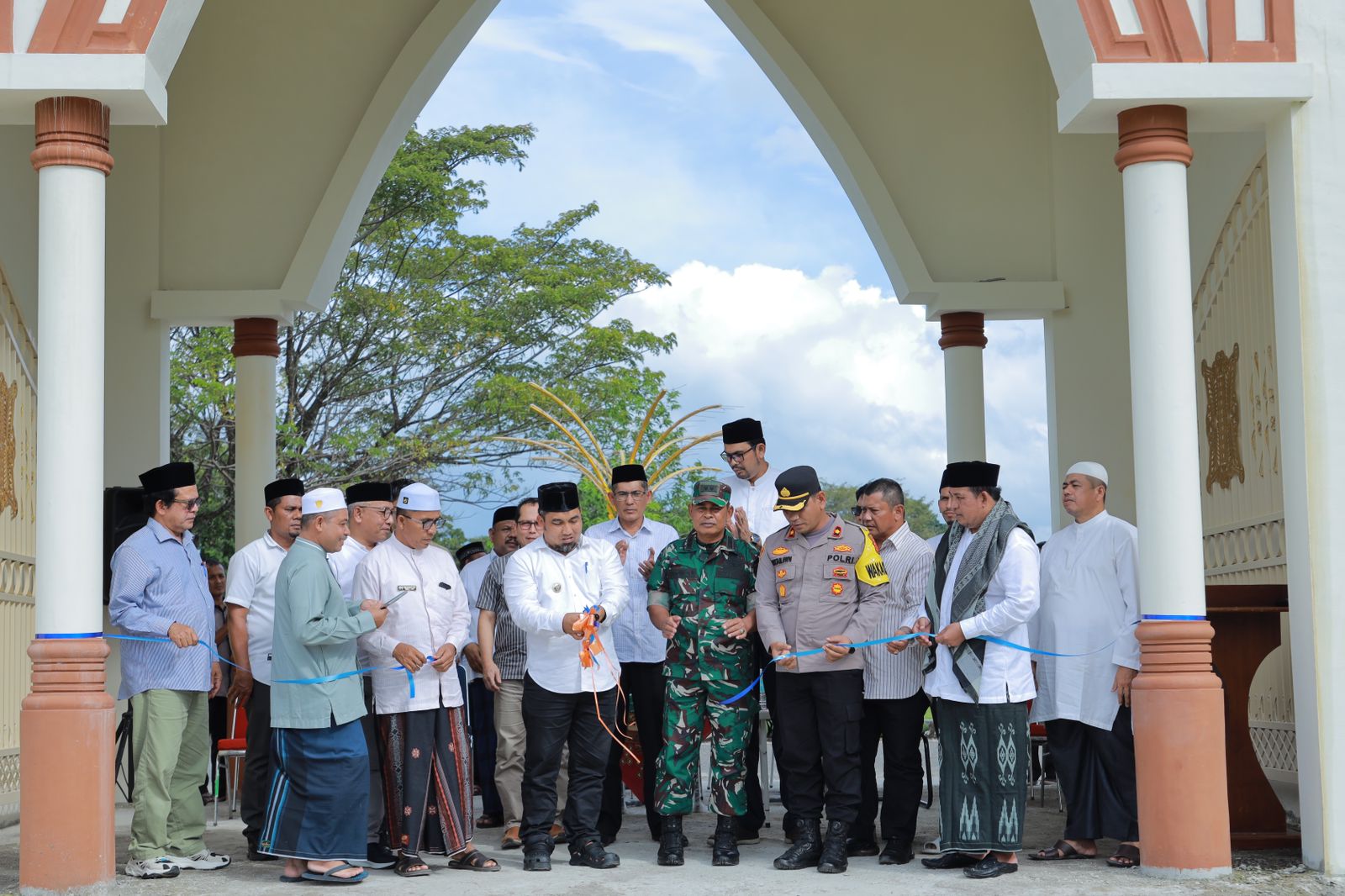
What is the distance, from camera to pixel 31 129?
9.73 m

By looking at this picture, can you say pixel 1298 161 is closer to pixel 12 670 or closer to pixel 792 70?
pixel 792 70

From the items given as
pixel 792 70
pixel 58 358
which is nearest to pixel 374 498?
pixel 58 358

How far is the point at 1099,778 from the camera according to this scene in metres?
6.71

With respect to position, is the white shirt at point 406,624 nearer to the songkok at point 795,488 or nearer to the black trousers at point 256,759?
the black trousers at point 256,759

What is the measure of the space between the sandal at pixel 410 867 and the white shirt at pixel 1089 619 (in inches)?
113

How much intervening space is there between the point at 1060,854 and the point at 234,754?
184 inches

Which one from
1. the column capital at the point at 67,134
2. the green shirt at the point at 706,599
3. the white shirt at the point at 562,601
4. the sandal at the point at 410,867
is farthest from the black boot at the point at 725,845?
the column capital at the point at 67,134

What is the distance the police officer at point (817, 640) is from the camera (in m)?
6.60

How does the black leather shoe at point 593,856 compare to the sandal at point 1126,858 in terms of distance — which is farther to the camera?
the black leather shoe at point 593,856

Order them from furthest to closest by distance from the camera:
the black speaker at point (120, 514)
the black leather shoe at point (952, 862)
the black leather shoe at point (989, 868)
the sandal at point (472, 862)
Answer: the black speaker at point (120, 514) < the sandal at point (472, 862) < the black leather shoe at point (952, 862) < the black leather shoe at point (989, 868)

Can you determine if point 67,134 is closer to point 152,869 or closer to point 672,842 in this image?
point 152,869

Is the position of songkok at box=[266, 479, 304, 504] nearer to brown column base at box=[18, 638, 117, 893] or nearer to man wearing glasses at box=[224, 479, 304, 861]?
man wearing glasses at box=[224, 479, 304, 861]

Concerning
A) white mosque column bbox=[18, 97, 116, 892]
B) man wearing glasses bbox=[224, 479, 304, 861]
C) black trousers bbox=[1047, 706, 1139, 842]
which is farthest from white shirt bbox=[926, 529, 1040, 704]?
white mosque column bbox=[18, 97, 116, 892]

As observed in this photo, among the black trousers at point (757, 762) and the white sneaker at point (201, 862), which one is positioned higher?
the black trousers at point (757, 762)
